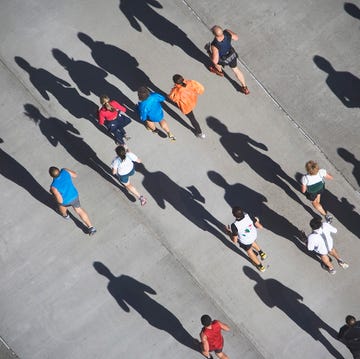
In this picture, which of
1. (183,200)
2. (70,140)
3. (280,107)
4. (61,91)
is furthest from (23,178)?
(280,107)

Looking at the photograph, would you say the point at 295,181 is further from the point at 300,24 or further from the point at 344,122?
the point at 300,24

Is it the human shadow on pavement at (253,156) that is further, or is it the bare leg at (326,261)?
the human shadow on pavement at (253,156)

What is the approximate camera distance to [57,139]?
35.6 ft

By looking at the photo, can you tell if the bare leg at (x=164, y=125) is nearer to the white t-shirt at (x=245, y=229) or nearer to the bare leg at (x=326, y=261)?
the white t-shirt at (x=245, y=229)

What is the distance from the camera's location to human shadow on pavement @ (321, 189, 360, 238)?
33.4ft

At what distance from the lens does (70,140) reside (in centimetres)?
1086

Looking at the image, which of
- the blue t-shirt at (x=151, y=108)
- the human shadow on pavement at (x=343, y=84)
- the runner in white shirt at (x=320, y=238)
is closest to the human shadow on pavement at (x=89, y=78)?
the blue t-shirt at (x=151, y=108)

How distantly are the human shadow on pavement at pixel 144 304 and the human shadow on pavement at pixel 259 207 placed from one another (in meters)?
2.40

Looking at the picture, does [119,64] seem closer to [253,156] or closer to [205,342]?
[253,156]

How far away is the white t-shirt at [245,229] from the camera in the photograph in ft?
29.5

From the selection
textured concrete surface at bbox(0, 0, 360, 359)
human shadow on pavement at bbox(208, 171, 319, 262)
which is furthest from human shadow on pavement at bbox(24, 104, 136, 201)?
human shadow on pavement at bbox(208, 171, 319, 262)

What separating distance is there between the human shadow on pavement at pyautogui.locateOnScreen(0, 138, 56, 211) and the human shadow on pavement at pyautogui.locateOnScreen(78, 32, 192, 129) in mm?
2556

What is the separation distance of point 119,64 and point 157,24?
1259 millimetres

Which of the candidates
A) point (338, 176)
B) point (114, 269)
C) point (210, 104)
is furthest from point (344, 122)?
point (114, 269)
